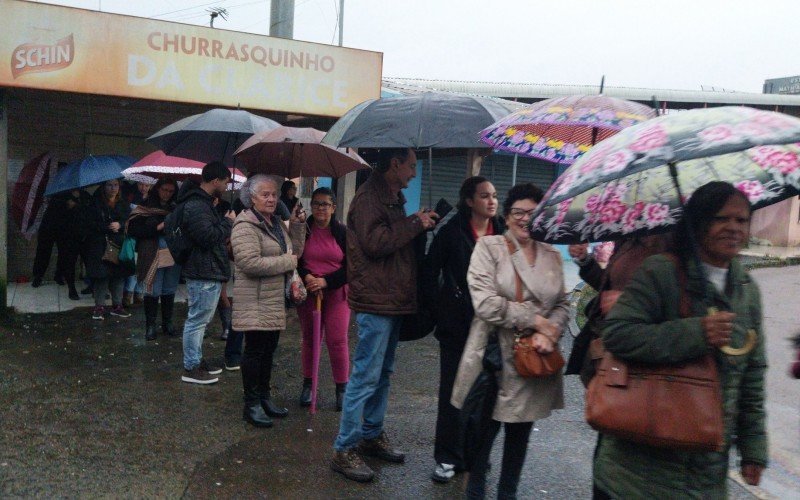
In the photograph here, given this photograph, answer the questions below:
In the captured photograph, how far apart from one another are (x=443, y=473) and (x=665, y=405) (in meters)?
2.15

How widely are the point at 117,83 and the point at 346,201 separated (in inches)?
134

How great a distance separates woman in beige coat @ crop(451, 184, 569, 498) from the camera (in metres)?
3.50

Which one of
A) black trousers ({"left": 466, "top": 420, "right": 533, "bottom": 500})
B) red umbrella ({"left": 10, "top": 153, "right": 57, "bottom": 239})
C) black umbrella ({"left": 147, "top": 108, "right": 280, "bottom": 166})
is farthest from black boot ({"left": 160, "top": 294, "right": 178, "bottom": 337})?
black trousers ({"left": 466, "top": 420, "right": 533, "bottom": 500})

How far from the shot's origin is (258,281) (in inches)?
193

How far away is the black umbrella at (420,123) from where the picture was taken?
3695 mm

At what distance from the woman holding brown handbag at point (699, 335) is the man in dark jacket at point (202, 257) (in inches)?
152

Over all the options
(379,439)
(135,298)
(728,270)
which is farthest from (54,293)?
(728,270)

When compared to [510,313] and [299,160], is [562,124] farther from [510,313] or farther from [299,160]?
[299,160]

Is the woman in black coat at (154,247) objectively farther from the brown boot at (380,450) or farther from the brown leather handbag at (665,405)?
the brown leather handbag at (665,405)

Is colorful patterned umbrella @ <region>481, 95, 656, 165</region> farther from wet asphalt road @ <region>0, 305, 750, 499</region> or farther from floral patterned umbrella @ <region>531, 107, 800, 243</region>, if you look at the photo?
wet asphalt road @ <region>0, 305, 750, 499</region>

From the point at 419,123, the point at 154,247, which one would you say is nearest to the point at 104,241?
the point at 154,247

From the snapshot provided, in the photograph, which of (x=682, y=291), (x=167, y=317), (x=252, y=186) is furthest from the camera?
(x=167, y=317)

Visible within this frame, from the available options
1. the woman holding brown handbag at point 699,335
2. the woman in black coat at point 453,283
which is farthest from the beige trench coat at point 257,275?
the woman holding brown handbag at point 699,335

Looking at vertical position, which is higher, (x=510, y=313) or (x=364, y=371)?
(x=510, y=313)
